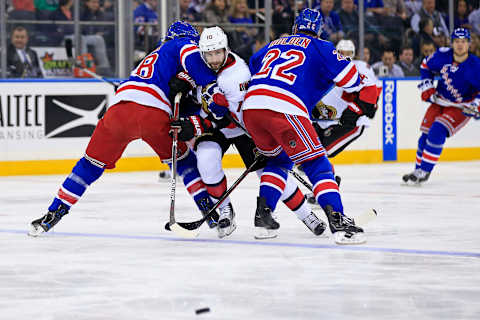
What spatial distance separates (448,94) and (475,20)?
4.50 metres

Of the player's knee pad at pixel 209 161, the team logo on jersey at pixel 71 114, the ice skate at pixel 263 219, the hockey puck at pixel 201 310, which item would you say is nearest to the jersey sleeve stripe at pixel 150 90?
the player's knee pad at pixel 209 161

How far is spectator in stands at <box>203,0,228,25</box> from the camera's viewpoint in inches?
421

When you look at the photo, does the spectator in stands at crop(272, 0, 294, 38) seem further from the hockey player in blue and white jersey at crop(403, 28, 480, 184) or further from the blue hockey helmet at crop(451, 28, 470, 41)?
the blue hockey helmet at crop(451, 28, 470, 41)

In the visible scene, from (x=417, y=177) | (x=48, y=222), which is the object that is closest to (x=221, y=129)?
(x=48, y=222)

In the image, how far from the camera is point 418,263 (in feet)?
12.6

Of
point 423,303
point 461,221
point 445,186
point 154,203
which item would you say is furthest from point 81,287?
point 445,186

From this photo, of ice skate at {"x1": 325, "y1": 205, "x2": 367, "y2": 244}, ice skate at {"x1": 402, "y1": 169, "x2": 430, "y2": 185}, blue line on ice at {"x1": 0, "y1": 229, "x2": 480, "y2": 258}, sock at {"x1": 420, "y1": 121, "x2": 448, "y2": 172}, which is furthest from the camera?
sock at {"x1": 420, "y1": 121, "x2": 448, "y2": 172}

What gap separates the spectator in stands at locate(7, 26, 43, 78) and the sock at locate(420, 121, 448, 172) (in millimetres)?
3811

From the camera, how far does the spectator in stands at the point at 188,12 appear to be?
35.2 feet

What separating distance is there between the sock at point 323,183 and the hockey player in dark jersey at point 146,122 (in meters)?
0.61

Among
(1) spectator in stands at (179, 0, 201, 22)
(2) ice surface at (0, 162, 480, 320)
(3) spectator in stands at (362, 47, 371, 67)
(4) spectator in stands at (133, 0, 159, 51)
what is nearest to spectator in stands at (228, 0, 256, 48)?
(1) spectator in stands at (179, 0, 201, 22)

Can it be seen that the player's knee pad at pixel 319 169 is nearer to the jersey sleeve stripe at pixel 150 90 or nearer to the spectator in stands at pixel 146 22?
the jersey sleeve stripe at pixel 150 90

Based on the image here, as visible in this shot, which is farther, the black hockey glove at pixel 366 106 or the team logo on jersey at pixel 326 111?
the team logo on jersey at pixel 326 111

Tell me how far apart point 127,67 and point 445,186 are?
374 cm
